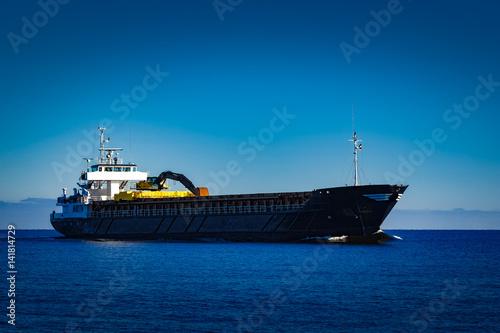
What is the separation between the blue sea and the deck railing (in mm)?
9683

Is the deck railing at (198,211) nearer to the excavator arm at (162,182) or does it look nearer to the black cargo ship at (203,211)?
the black cargo ship at (203,211)

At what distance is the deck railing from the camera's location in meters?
54.8

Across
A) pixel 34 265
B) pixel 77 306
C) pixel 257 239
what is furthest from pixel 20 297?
pixel 257 239

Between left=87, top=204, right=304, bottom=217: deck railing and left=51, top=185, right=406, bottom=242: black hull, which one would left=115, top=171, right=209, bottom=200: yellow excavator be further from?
left=51, top=185, right=406, bottom=242: black hull

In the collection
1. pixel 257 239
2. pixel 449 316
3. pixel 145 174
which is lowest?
pixel 449 316

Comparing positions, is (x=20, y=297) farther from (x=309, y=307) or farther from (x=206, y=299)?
(x=309, y=307)

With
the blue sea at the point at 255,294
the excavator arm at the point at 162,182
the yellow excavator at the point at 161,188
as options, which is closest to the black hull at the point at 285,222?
the yellow excavator at the point at 161,188

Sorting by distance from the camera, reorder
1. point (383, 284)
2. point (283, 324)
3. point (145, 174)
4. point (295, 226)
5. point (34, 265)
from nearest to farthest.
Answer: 1. point (283, 324)
2. point (383, 284)
3. point (34, 265)
4. point (295, 226)
5. point (145, 174)

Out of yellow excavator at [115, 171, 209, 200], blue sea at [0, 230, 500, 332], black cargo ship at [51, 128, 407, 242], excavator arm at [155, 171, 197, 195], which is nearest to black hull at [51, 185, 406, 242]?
black cargo ship at [51, 128, 407, 242]

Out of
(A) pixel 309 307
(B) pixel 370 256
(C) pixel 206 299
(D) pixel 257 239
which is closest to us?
(A) pixel 309 307

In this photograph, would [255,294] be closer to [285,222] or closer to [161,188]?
[285,222]

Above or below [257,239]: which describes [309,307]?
below

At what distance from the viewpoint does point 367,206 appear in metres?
48.7

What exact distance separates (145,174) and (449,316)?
56966 mm
